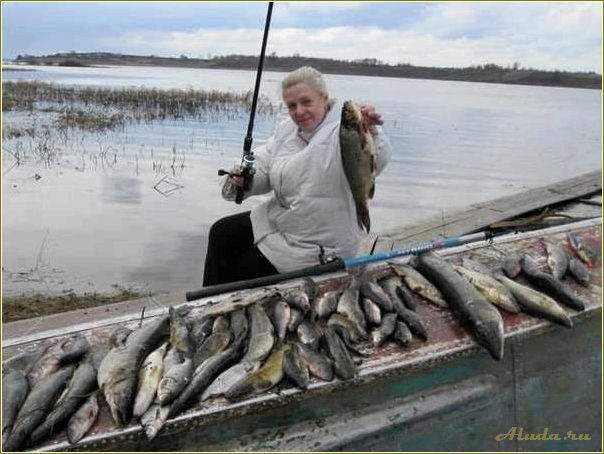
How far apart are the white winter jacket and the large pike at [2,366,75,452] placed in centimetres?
183

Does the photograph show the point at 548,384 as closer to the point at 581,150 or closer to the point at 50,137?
the point at 50,137

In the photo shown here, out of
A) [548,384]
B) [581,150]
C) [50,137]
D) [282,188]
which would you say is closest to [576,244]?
[548,384]

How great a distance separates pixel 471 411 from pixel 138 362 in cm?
194

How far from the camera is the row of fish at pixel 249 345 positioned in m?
2.90

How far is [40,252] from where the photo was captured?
937 centimetres

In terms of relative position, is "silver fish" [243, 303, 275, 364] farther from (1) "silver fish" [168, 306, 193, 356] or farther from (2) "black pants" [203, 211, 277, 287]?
(2) "black pants" [203, 211, 277, 287]

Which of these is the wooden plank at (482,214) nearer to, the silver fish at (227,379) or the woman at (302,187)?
the woman at (302,187)

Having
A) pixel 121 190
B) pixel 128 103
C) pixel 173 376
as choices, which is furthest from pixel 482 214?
pixel 128 103

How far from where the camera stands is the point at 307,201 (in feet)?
14.2

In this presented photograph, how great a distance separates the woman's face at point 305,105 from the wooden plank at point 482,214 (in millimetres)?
3913

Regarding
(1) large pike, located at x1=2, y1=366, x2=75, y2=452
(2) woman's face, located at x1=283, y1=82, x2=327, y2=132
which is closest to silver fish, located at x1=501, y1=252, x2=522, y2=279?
(2) woman's face, located at x1=283, y1=82, x2=327, y2=132

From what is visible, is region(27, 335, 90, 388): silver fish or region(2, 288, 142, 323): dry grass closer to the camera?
region(27, 335, 90, 388): silver fish

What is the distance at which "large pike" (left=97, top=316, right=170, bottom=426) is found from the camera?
288 centimetres

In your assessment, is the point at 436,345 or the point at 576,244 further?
the point at 576,244
